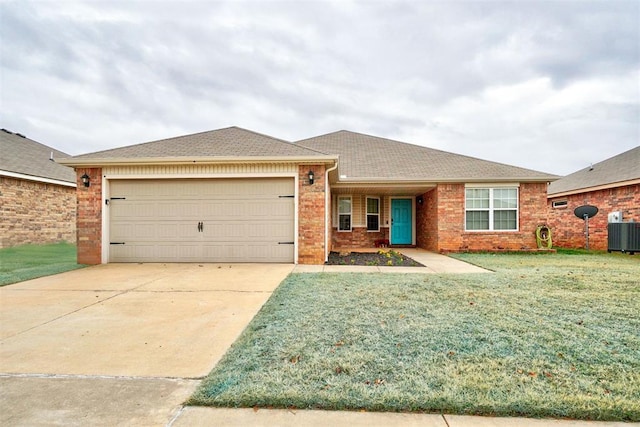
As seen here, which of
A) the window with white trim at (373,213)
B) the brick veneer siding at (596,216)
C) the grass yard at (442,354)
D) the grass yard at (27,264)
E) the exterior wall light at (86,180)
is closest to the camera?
the grass yard at (442,354)

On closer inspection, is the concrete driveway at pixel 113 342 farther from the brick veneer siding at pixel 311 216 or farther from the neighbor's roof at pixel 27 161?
the neighbor's roof at pixel 27 161

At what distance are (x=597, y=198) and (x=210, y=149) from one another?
14880 millimetres

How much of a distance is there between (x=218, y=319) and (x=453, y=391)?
9.04 ft

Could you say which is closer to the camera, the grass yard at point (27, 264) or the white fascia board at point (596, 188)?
the grass yard at point (27, 264)

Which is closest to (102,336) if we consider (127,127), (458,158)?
(458,158)

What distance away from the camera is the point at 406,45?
41.3 ft

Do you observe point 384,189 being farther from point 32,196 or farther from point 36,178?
point 32,196

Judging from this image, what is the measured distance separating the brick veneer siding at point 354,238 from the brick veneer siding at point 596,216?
27.0ft

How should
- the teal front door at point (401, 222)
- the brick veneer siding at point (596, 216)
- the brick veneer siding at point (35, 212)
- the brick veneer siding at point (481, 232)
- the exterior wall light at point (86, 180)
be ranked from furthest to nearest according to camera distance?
the teal front door at point (401, 222) < the brick veneer siding at point (35, 212) < the brick veneer siding at point (596, 216) < the brick veneer siding at point (481, 232) < the exterior wall light at point (86, 180)

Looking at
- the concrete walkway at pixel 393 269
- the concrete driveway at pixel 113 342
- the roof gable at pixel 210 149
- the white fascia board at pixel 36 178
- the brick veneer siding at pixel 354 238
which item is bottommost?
the concrete driveway at pixel 113 342

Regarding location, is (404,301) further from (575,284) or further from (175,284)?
(175,284)

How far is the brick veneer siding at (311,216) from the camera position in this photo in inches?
319

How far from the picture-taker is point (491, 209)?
11.3 meters

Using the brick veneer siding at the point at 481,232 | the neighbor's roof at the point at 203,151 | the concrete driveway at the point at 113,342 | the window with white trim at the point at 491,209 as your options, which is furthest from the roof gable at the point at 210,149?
the window with white trim at the point at 491,209
